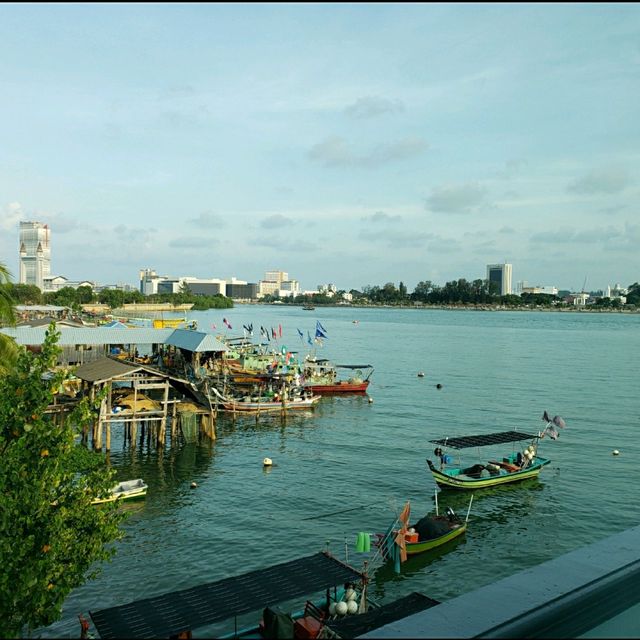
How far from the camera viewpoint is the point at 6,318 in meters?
20.8

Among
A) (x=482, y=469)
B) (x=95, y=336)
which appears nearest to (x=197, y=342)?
(x=95, y=336)

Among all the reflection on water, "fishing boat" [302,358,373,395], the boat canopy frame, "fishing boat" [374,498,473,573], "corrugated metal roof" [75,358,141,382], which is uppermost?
"corrugated metal roof" [75,358,141,382]

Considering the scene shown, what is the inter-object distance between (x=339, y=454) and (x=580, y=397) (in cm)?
3349

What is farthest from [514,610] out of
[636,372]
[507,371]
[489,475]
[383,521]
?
[636,372]

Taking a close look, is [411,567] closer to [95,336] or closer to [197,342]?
[197,342]

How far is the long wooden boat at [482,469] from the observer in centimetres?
3278

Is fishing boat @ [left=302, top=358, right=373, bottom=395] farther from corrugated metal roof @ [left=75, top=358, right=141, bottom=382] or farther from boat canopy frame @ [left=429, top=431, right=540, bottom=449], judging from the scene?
boat canopy frame @ [left=429, top=431, right=540, bottom=449]

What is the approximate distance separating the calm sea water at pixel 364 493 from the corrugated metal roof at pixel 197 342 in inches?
236

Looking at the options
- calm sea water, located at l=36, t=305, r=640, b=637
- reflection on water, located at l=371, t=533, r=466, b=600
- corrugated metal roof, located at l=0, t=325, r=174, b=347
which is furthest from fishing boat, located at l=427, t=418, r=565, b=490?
corrugated metal roof, located at l=0, t=325, r=174, b=347

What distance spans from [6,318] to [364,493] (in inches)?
764

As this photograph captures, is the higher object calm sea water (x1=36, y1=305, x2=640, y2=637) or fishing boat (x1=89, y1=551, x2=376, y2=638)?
fishing boat (x1=89, y1=551, x2=376, y2=638)

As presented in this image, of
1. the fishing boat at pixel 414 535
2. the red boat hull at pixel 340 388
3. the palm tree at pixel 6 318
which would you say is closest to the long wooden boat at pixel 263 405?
the red boat hull at pixel 340 388

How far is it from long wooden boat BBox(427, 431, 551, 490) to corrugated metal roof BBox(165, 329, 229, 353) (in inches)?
839

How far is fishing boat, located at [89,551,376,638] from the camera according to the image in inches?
590
